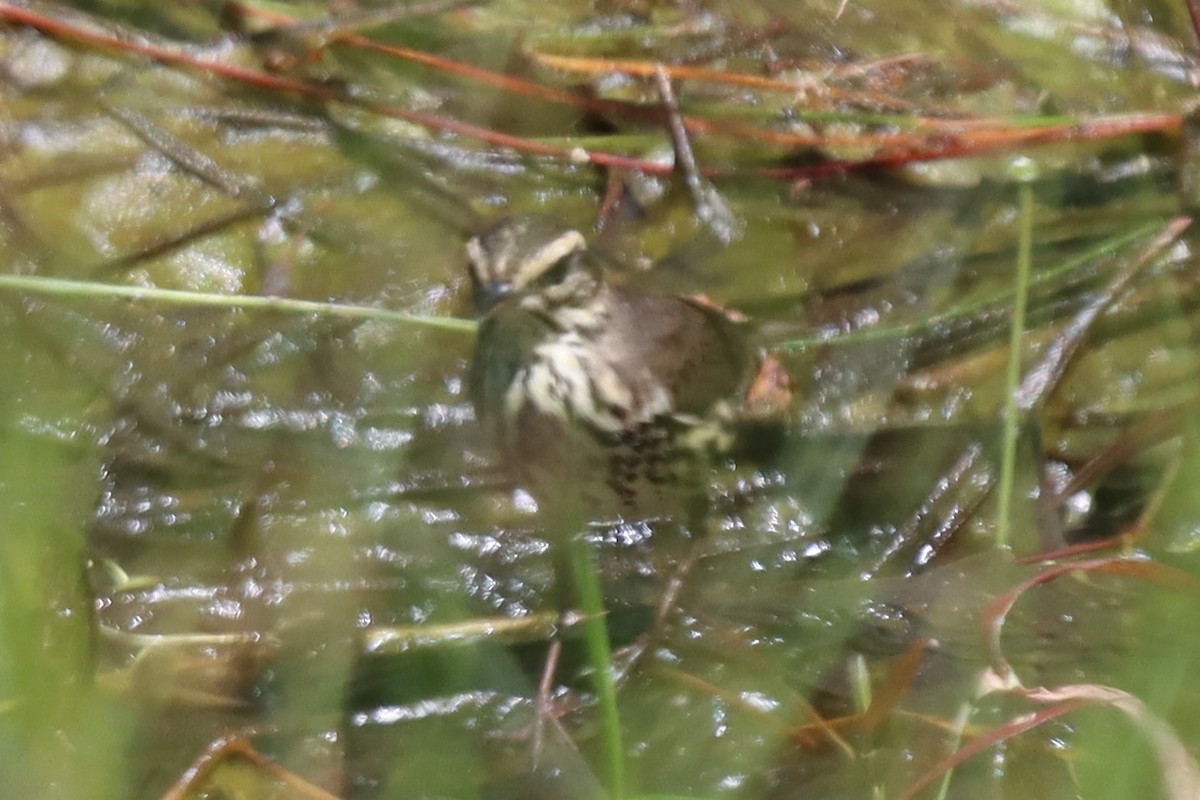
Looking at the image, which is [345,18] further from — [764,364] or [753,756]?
[753,756]

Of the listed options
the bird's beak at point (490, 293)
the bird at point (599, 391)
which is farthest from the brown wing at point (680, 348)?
the bird's beak at point (490, 293)

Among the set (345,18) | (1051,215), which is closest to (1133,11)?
(1051,215)

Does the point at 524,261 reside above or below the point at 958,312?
above

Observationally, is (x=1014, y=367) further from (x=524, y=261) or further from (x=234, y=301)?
(x=234, y=301)

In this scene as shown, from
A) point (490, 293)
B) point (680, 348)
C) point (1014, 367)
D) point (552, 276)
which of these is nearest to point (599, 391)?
point (680, 348)

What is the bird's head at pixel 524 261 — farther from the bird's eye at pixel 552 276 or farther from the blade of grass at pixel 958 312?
the blade of grass at pixel 958 312

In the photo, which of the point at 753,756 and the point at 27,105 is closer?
the point at 753,756
